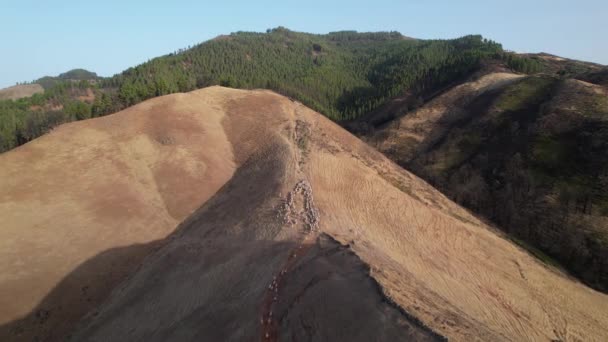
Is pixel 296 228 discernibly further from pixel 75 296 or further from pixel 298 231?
pixel 75 296

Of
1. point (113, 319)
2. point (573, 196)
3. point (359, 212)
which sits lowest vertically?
point (573, 196)

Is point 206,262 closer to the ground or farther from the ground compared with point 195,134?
closer to the ground

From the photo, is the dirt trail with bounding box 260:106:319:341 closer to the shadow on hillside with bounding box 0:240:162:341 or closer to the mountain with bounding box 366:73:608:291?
the shadow on hillside with bounding box 0:240:162:341

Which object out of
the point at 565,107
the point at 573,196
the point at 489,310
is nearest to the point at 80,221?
the point at 489,310

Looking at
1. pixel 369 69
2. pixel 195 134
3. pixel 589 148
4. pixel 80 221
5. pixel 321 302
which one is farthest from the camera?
pixel 369 69

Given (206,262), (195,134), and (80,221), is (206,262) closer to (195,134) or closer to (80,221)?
(80,221)

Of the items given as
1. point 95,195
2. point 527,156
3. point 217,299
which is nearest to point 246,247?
point 217,299

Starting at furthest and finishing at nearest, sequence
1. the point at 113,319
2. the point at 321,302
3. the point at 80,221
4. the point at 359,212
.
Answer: the point at 80,221 → the point at 359,212 → the point at 113,319 → the point at 321,302

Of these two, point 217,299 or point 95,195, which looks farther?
point 95,195
